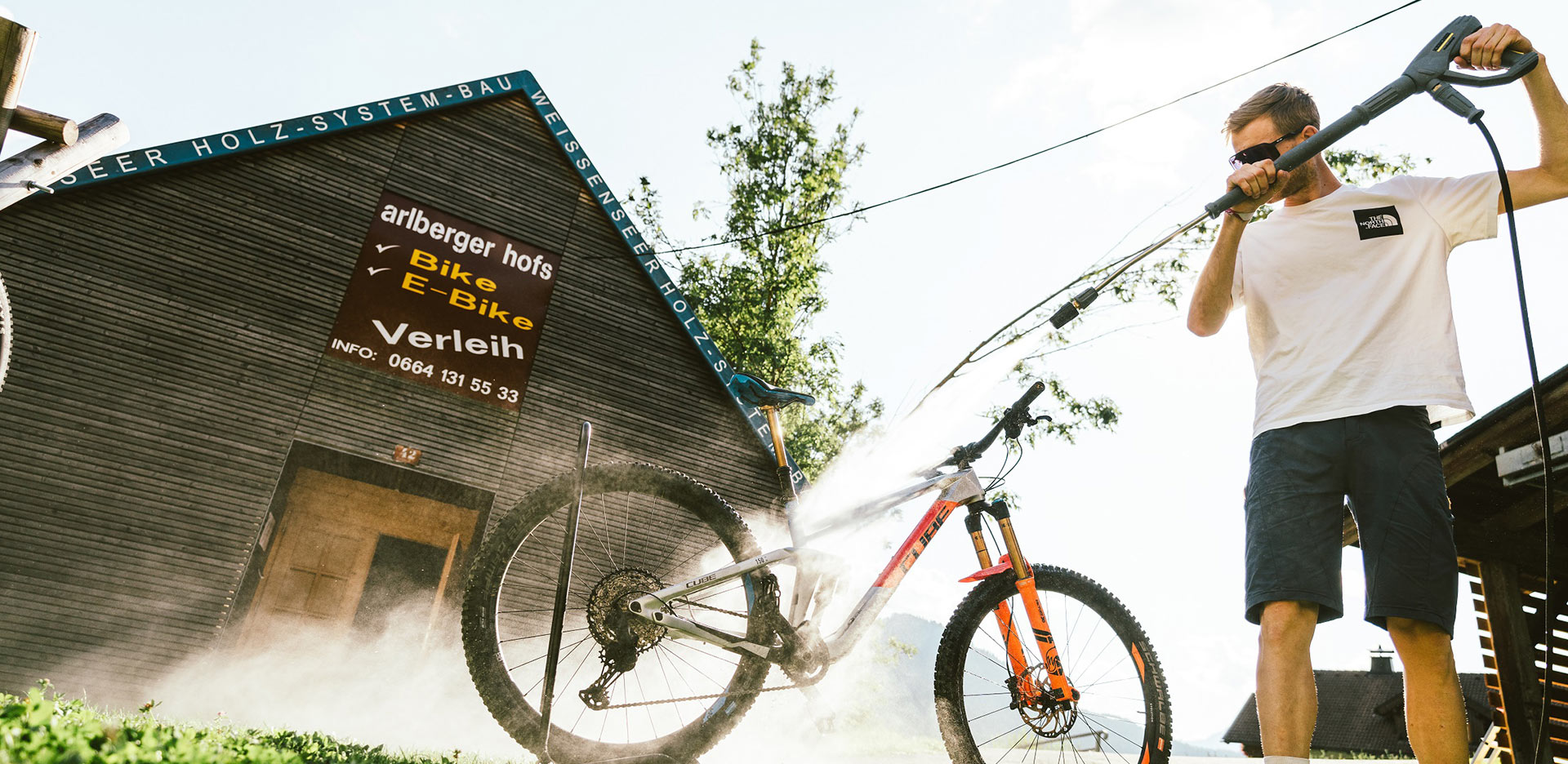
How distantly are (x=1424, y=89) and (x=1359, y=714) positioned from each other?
44.8m

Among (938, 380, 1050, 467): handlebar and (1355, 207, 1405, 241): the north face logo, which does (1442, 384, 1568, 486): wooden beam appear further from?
(1355, 207, 1405, 241): the north face logo

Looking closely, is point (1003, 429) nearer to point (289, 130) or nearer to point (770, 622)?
point (770, 622)

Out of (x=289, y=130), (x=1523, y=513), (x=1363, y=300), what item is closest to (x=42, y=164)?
(x=1363, y=300)

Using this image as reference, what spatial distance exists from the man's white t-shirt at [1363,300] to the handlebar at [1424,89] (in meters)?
0.30

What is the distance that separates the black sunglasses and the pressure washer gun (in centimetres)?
5

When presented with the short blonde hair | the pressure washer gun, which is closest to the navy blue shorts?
the pressure washer gun

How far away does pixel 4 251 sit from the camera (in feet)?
26.1

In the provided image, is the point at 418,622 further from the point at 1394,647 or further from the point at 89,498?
the point at 1394,647

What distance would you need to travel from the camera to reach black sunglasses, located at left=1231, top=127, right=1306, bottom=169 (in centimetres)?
228

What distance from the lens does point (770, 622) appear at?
320cm

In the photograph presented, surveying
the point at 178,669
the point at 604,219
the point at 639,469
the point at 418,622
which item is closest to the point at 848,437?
the point at 604,219

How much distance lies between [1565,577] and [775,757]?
19.8ft

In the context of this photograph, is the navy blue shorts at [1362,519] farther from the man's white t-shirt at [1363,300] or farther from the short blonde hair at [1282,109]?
the short blonde hair at [1282,109]

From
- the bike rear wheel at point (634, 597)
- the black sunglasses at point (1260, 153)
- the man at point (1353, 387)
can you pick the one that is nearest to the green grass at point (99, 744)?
the bike rear wheel at point (634, 597)
